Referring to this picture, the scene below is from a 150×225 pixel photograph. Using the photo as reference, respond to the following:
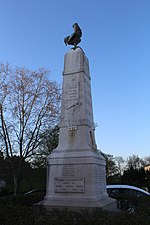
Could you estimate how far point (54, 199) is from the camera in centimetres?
735

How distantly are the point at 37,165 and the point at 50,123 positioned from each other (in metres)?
4.89

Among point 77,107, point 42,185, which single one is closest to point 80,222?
point 77,107

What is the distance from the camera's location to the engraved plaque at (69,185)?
724 cm

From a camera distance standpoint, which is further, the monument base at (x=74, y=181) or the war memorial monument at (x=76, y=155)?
the war memorial monument at (x=76, y=155)

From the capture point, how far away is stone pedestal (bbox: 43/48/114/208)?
721 cm

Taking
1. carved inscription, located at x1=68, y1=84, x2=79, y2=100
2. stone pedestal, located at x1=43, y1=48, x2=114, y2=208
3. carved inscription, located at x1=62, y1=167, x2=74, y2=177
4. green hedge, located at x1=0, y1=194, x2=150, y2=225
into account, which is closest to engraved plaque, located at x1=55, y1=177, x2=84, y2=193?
stone pedestal, located at x1=43, y1=48, x2=114, y2=208

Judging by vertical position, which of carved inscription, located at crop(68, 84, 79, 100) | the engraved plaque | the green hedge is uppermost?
carved inscription, located at crop(68, 84, 79, 100)

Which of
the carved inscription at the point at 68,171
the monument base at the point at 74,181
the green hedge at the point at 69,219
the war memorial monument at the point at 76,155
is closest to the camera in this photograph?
the green hedge at the point at 69,219

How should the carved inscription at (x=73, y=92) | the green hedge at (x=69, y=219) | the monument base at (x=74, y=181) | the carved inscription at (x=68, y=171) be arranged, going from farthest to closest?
1. the carved inscription at (x=73, y=92)
2. the carved inscription at (x=68, y=171)
3. the monument base at (x=74, y=181)
4. the green hedge at (x=69, y=219)

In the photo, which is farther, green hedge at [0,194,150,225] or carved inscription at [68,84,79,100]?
carved inscription at [68,84,79,100]

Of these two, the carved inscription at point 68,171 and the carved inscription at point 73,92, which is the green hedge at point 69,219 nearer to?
the carved inscription at point 68,171

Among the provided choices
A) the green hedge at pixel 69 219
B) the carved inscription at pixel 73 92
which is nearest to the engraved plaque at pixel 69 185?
the green hedge at pixel 69 219

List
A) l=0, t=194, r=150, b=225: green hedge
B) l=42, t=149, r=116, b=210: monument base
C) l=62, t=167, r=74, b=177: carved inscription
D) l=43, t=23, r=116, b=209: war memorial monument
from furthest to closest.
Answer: l=62, t=167, r=74, b=177: carved inscription, l=43, t=23, r=116, b=209: war memorial monument, l=42, t=149, r=116, b=210: monument base, l=0, t=194, r=150, b=225: green hedge

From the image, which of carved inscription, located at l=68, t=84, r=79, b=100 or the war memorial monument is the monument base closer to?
the war memorial monument
